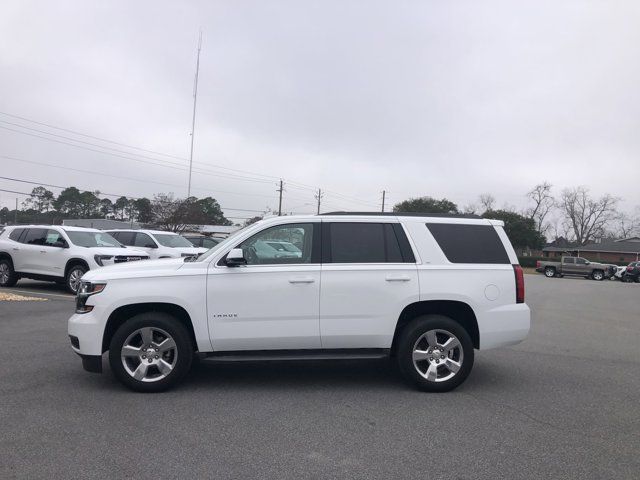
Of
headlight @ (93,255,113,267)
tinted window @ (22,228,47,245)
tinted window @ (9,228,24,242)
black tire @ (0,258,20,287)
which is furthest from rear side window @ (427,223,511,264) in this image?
black tire @ (0,258,20,287)

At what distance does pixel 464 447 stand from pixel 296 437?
1356 mm

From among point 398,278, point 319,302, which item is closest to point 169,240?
point 319,302

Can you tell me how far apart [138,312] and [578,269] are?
40011 millimetres

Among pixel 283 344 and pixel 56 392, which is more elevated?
pixel 283 344

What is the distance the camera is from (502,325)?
5707 mm

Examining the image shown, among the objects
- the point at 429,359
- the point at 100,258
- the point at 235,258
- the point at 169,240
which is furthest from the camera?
the point at 169,240

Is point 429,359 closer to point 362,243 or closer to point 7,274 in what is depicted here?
point 362,243

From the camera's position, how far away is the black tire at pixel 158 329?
17.4ft

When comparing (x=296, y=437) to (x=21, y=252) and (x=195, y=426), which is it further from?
(x=21, y=252)

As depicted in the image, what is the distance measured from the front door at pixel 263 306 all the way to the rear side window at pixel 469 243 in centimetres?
148

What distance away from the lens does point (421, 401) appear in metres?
5.30

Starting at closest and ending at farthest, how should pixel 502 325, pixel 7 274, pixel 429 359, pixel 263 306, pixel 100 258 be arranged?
pixel 263 306
pixel 429 359
pixel 502 325
pixel 100 258
pixel 7 274

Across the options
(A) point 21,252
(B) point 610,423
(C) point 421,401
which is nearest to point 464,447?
(C) point 421,401

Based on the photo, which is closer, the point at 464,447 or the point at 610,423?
the point at 464,447
